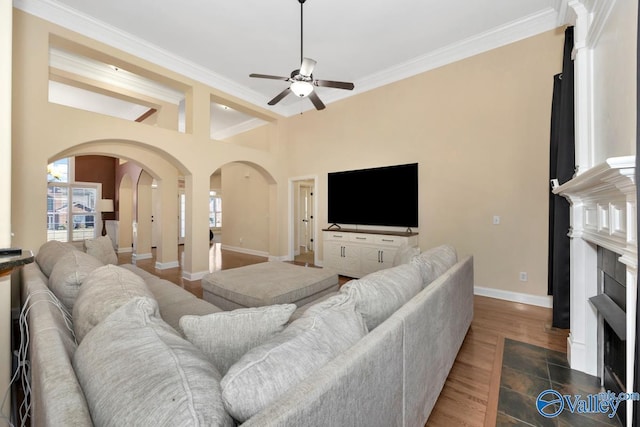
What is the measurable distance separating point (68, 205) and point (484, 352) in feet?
32.2

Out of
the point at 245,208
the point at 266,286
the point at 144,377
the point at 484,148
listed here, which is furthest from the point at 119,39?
the point at 484,148

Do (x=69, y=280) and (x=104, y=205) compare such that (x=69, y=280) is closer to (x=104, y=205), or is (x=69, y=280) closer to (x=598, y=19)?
(x=598, y=19)

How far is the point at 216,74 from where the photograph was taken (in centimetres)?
470

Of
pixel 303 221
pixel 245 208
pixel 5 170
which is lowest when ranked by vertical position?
pixel 303 221

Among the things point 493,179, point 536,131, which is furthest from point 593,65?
point 493,179

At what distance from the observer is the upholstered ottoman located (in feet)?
7.75

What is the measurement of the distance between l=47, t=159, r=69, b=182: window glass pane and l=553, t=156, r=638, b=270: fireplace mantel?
10.2 m

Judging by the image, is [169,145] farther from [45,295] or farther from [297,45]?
[45,295]

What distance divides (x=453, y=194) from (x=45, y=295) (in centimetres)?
429

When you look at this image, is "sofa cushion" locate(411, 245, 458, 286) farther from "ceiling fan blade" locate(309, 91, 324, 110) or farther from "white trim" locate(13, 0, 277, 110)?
"white trim" locate(13, 0, 277, 110)

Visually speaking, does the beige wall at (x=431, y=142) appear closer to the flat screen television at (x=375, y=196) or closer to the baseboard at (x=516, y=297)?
the baseboard at (x=516, y=297)

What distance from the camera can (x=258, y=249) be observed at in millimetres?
6996

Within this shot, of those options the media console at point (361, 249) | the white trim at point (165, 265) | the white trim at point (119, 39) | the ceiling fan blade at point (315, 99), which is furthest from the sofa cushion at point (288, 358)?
the white trim at point (165, 265)

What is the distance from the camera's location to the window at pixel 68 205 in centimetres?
712
